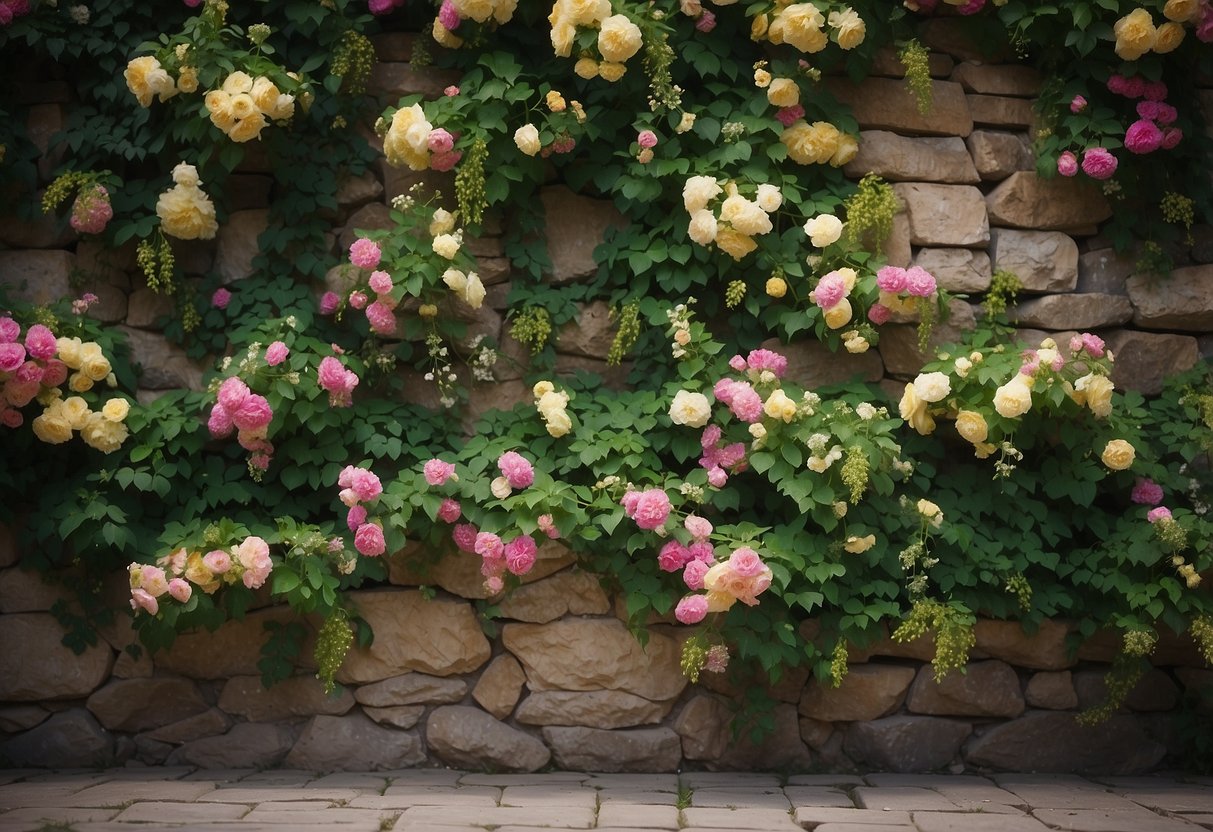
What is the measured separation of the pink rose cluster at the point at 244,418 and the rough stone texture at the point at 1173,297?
2.89 meters

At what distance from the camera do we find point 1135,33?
3.70 meters

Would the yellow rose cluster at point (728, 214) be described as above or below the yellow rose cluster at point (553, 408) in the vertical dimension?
above

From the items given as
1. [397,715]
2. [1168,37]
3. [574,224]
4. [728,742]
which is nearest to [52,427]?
[397,715]

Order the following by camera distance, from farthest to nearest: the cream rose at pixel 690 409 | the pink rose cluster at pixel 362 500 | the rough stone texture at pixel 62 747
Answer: the rough stone texture at pixel 62 747, the cream rose at pixel 690 409, the pink rose cluster at pixel 362 500

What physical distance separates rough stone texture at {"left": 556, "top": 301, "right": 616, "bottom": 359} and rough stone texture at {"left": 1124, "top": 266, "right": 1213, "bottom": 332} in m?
1.79

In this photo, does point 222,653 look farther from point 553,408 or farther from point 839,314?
point 839,314

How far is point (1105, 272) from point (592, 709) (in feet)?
7.50

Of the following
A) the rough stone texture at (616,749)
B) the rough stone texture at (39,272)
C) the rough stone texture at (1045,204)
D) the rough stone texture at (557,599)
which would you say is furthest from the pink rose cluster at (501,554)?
the rough stone texture at (1045,204)

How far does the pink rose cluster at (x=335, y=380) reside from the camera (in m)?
3.51

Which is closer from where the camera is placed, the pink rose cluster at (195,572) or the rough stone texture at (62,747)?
the pink rose cluster at (195,572)

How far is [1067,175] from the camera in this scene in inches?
151

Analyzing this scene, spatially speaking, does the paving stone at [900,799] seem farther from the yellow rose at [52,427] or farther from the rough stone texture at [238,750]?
the yellow rose at [52,427]

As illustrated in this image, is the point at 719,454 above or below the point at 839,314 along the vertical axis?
below

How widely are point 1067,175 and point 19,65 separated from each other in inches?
141
